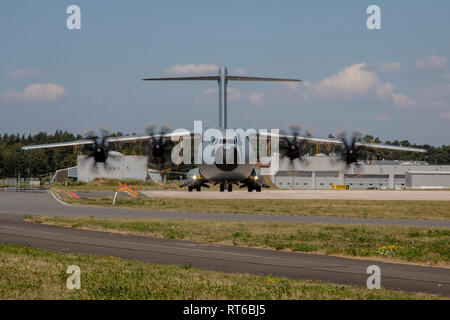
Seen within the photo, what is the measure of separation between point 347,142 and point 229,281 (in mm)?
34619

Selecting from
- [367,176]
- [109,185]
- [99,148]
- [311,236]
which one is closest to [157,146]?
[99,148]

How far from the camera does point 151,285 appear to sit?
997 cm

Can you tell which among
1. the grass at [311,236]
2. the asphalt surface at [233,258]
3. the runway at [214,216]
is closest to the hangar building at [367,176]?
the runway at [214,216]

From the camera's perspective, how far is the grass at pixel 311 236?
15789 millimetres

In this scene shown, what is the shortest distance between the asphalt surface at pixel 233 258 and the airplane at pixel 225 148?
16.8 metres

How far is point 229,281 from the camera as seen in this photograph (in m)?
10.6

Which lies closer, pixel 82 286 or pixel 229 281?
pixel 82 286

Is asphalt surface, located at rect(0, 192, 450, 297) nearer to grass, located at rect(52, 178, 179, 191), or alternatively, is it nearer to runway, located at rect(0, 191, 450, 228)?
Answer: runway, located at rect(0, 191, 450, 228)

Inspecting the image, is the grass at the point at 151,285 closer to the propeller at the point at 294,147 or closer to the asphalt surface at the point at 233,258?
the asphalt surface at the point at 233,258

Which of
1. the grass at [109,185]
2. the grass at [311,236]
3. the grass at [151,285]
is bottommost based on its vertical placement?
the grass at [109,185]

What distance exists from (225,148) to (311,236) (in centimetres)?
1752

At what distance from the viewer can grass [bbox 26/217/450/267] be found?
51.8ft
